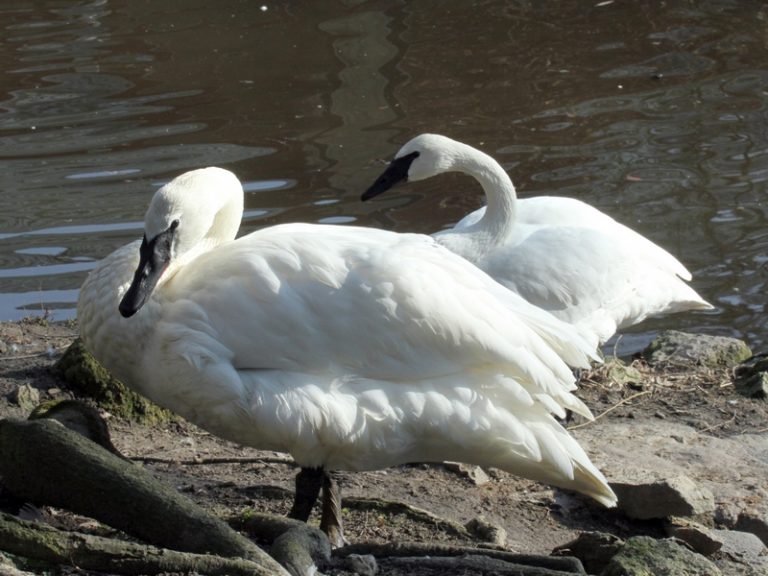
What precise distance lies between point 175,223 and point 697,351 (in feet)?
10.3

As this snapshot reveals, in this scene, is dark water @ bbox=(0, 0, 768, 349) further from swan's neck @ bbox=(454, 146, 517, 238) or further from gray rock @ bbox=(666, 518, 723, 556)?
gray rock @ bbox=(666, 518, 723, 556)

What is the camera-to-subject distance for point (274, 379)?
3838mm

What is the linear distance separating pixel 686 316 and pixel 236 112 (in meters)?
4.63

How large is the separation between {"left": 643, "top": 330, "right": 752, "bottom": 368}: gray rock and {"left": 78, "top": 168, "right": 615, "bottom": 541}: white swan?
234cm

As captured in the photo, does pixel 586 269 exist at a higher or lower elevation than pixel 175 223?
lower

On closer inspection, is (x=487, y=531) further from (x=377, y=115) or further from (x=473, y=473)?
(x=377, y=115)

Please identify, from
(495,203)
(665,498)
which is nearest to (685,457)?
(665,498)

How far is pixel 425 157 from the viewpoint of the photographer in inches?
248

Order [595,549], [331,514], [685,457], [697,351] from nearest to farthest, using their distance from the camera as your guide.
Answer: [595,549], [331,514], [685,457], [697,351]

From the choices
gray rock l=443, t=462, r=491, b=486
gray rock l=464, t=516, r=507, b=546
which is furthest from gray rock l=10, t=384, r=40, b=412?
gray rock l=464, t=516, r=507, b=546

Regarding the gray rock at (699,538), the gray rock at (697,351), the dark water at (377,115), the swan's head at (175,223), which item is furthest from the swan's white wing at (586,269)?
the swan's head at (175,223)

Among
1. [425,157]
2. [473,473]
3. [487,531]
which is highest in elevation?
[425,157]

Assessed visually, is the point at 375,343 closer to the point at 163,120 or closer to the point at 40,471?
the point at 40,471

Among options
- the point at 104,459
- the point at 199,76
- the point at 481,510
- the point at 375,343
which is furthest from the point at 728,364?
the point at 199,76
